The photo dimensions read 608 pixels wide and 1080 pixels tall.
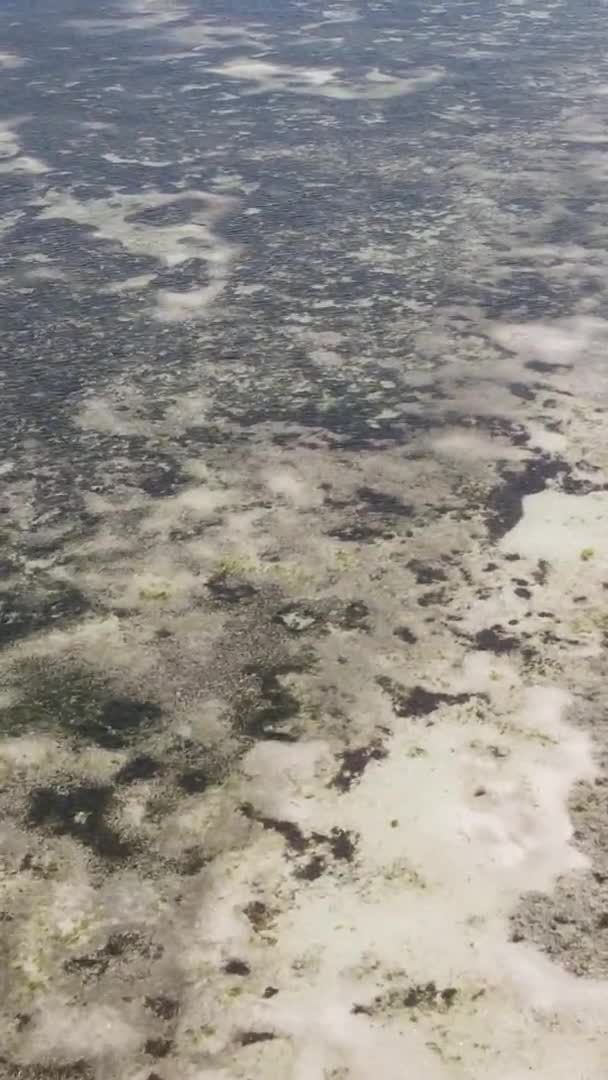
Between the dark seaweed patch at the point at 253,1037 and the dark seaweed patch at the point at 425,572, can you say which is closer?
the dark seaweed patch at the point at 253,1037

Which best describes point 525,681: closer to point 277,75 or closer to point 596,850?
point 596,850

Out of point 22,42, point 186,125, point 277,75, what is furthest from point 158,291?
point 22,42

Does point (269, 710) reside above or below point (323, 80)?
below

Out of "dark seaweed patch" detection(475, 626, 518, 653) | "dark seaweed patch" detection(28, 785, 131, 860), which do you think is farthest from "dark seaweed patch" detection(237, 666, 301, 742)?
"dark seaweed patch" detection(475, 626, 518, 653)

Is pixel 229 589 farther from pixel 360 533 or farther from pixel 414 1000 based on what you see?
pixel 414 1000

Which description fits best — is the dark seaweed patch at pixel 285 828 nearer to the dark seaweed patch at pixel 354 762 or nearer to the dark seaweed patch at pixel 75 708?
the dark seaweed patch at pixel 354 762

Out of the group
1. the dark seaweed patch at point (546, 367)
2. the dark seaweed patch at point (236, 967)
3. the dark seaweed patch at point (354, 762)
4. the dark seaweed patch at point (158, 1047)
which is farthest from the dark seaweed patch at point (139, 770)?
the dark seaweed patch at point (546, 367)

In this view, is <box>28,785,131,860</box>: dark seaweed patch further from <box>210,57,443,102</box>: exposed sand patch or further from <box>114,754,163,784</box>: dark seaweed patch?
<box>210,57,443,102</box>: exposed sand patch

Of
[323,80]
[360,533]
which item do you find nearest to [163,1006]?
[360,533]
